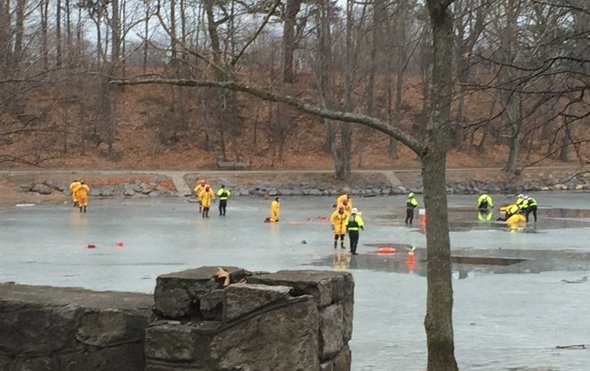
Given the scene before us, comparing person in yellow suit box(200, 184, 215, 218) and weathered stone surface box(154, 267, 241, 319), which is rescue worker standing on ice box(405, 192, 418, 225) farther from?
weathered stone surface box(154, 267, 241, 319)

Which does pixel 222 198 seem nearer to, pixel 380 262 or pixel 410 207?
pixel 410 207

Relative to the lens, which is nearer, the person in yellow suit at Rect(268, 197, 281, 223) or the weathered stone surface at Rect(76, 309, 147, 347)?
the weathered stone surface at Rect(76, 309, 147, 347)

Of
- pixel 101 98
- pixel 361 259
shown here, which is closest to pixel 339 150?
pixel 101 98

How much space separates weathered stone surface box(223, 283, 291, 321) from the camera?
15.4ft

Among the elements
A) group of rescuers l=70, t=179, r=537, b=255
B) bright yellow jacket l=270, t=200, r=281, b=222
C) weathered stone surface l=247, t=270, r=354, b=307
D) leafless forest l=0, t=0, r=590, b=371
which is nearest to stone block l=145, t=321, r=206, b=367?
weathered stone surface l=247, t=270, r=354, b=307

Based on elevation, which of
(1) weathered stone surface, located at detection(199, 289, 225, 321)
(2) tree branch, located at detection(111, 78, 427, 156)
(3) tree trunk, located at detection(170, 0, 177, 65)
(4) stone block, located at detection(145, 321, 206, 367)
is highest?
(3) tree trunk, located at detection(170, 0, 177, 65)

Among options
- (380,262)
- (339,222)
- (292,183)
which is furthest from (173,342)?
(292,183)

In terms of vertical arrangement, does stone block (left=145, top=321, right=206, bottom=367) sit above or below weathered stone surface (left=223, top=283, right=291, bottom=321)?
below

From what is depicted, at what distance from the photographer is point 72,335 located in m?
4.99

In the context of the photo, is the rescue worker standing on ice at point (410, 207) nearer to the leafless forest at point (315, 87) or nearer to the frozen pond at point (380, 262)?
the frozen pond at point (380, 262)

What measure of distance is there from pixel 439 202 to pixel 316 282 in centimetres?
237

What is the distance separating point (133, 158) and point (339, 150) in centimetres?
1565

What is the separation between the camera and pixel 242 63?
858 centimetres

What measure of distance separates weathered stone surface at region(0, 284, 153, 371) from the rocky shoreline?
45060mm
